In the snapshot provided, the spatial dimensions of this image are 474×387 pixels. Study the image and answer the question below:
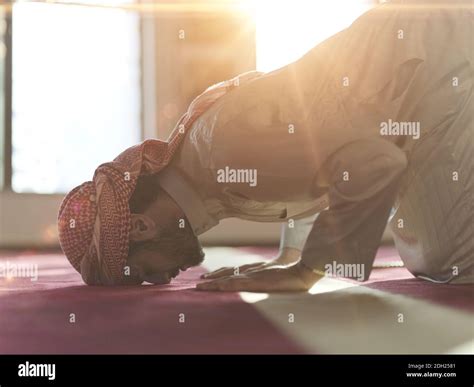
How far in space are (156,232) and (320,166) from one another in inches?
13.9

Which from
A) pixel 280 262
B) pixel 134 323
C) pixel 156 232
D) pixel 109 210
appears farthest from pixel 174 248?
pixel 280 262

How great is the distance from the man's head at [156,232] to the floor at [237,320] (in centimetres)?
6

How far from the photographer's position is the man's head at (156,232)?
4.39 feet

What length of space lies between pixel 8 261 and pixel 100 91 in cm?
153

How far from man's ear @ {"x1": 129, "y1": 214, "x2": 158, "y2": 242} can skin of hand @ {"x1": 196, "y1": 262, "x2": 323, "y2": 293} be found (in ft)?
0.58

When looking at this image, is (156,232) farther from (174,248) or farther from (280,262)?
(280,262)

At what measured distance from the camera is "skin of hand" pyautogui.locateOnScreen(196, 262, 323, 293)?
4.17ft

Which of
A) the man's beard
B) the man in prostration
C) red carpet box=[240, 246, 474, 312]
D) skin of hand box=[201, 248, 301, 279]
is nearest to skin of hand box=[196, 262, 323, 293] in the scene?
the man in prostration

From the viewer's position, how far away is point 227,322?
103 cm

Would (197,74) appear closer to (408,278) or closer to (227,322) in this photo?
(408,278)

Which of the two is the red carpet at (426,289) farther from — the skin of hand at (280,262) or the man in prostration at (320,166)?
the skin of hand at (280,262)

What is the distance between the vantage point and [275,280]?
4.17 feet

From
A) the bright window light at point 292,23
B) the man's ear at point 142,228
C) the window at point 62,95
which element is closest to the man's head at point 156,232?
the man's ear at point 142,228

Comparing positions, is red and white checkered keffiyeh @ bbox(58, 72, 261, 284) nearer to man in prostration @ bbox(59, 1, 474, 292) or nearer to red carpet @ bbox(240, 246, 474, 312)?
man in prostration @ bbox(59, 1, 474, 292)
